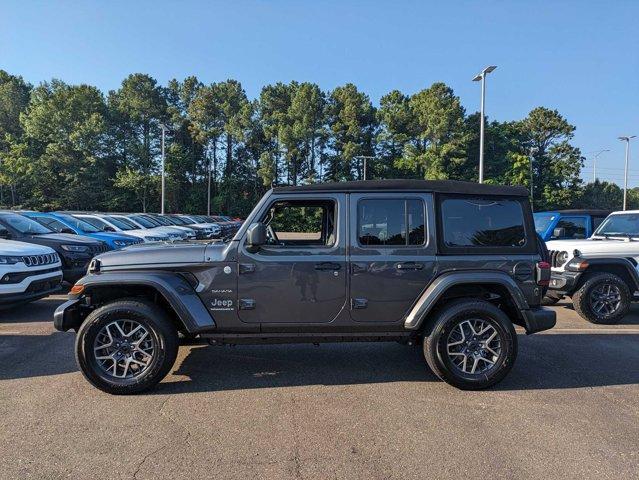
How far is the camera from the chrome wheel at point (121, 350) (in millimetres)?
4297

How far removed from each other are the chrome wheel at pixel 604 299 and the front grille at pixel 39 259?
9.08 m

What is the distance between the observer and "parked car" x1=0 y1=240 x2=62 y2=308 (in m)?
6.95

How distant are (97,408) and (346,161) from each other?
4911 centimetres

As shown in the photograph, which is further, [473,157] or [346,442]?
[473,157]

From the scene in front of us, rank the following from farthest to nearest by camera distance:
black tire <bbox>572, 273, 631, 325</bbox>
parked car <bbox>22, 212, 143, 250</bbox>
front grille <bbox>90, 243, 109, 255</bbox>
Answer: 1. parked car <bbox>22, 212, 143, 250</bbox>
2. front grille <bbox>90, 243, 109, 255</bbox>
3. black tire <bbox>572, 273, 631, 325</bbox>

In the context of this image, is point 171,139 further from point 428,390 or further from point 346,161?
point 428,390

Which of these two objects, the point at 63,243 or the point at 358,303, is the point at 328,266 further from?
the point at 63,243

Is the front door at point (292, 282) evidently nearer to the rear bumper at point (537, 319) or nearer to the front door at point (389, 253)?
the front door at point (389, 253)

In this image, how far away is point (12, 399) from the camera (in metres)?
4.18

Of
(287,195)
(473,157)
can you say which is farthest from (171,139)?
(287,195)

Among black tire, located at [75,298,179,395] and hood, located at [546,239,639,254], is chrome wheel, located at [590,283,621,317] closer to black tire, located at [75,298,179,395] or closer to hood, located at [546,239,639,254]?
hood, located at [546,239,639,254]

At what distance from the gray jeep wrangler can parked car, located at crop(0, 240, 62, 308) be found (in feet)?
10.9

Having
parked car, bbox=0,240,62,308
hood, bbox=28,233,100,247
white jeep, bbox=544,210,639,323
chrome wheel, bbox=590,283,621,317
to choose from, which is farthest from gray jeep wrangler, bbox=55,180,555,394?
hood, bbox=28,233,100,247

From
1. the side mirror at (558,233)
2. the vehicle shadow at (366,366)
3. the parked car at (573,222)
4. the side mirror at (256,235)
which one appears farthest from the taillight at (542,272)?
the parked car at (573,222)
